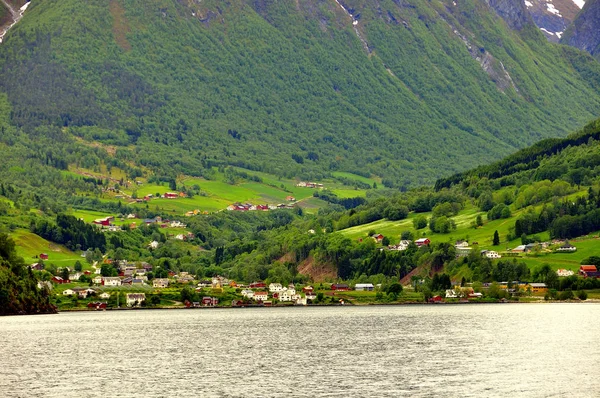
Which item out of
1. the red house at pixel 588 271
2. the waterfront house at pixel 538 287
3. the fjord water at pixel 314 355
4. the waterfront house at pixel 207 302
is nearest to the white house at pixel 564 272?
the red house at pixel 588 271

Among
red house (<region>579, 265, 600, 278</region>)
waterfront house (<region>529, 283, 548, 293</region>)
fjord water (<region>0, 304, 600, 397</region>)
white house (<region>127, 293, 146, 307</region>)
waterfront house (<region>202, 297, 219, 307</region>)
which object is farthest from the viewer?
white house (<region>127, 293, 146, 307</region>)

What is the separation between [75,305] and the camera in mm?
194125

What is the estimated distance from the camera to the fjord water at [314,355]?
90250 mm

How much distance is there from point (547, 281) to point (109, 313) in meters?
68.4

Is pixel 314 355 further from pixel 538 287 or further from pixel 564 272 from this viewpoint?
pixel 564 272

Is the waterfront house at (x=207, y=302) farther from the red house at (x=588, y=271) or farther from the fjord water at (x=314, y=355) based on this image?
the red house at (x=588, y=271)

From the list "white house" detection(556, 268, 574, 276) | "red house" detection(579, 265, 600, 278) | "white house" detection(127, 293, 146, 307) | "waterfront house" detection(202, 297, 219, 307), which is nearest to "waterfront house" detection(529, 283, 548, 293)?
"white house" detection(556, 268, 574, 276)

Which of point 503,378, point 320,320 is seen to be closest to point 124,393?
point 503,378

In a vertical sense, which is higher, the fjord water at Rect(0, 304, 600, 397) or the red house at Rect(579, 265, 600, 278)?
the red house at Rect(579, 265, 600, 278)

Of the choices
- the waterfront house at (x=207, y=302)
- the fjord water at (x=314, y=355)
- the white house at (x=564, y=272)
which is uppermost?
the white house at (x=564, y=272)

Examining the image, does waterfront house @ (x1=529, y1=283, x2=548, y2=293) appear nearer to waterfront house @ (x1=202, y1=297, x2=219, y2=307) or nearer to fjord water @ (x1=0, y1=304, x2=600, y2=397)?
fjord water @ (x1=0, y1=304, x2=600, y2=397)

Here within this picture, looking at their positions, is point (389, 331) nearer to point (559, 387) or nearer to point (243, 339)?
point (243, 339)

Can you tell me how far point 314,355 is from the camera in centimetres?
11238

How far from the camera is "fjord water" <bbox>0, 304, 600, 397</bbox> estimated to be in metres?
90.2
